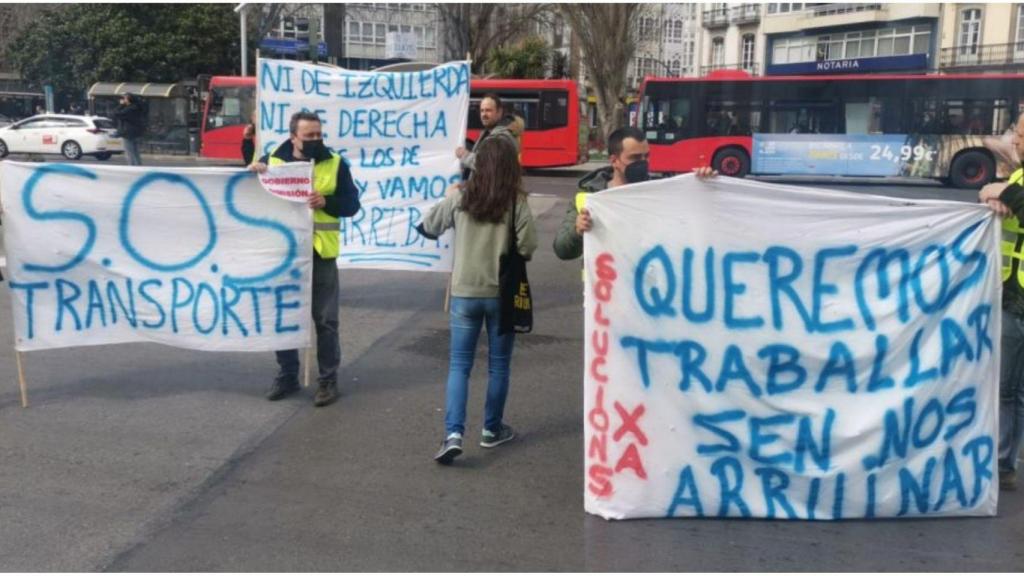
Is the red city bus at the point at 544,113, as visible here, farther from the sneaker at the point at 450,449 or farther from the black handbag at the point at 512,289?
the sneaker at the point at 450,449

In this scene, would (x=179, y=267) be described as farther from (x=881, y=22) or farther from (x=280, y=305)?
(x=881, y=22)

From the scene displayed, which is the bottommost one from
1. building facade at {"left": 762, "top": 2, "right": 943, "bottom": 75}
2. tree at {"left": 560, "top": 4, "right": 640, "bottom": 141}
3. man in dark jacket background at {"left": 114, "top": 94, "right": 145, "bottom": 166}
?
man in dark jacket background at {"left": 114, "top": 94, "right": 145, "bottom": 166}

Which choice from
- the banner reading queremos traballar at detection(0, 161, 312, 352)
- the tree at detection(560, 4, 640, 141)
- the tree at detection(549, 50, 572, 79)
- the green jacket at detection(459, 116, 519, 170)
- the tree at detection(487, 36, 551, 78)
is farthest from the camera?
the tree at detection(549, 50, 572, 79)

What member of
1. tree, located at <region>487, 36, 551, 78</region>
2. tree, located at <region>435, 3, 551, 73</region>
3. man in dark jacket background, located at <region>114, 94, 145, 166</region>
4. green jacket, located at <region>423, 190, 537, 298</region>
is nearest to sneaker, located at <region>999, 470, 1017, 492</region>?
green jacket, located at <region>423, 190, 537, 298</region>

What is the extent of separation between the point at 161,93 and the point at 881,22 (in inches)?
1502

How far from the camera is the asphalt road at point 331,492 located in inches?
147

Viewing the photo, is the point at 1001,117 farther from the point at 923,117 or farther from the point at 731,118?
the point at 731,118

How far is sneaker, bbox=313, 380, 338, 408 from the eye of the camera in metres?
5.70

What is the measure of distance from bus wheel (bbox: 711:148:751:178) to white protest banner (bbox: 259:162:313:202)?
21765 mm

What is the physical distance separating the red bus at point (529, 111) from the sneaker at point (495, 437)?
2336 centimetres

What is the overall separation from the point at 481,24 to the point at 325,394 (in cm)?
3390

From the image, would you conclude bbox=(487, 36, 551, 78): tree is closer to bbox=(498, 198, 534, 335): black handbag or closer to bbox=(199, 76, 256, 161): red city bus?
bbox=(199, 76, 256, 161): red city bus

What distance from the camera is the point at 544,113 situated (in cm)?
2838

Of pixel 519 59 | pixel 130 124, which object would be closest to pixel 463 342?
pixel 130 124
